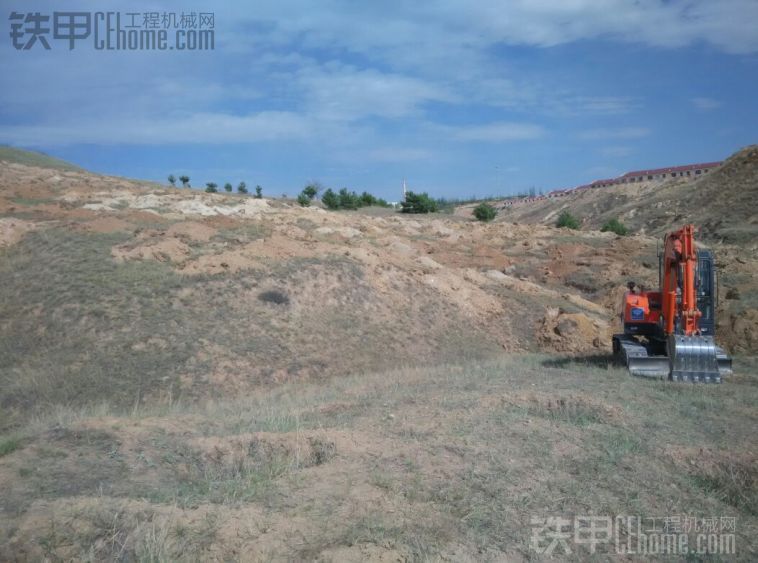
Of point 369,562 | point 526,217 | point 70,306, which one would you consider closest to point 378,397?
point 369,562

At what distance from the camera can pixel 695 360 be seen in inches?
410

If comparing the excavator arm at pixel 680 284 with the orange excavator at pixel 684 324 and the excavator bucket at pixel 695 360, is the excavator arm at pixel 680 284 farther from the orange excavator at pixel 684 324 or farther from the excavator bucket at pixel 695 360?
the excavator bucket at pixel 695 360

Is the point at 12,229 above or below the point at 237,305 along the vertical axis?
above

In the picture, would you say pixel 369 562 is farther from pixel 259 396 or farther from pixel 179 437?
pixel 259 396

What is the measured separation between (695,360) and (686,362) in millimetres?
150

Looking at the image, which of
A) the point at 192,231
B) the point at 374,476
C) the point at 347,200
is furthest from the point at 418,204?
the point at 374,476

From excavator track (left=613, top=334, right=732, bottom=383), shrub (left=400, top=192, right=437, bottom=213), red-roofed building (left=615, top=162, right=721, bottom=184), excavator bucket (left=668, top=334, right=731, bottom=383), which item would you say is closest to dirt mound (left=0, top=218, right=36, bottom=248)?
excavator track (left=613, top=334, right=732, bottom=383)

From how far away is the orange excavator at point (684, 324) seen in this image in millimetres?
10438

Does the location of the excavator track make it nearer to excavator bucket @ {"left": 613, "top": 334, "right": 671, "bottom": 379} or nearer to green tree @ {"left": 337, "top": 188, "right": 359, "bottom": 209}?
excavator bucket @ {"left": 613, "top": 334, "right": 671, "bottom": 379}

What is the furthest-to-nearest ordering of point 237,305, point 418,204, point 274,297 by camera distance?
point 418,204 → point 274,297 → point 237,305

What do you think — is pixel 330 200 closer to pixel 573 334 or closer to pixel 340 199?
pixel 340 199

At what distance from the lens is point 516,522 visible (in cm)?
484

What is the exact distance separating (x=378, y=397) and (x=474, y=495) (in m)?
4.32

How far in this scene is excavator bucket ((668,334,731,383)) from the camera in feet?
33.9
